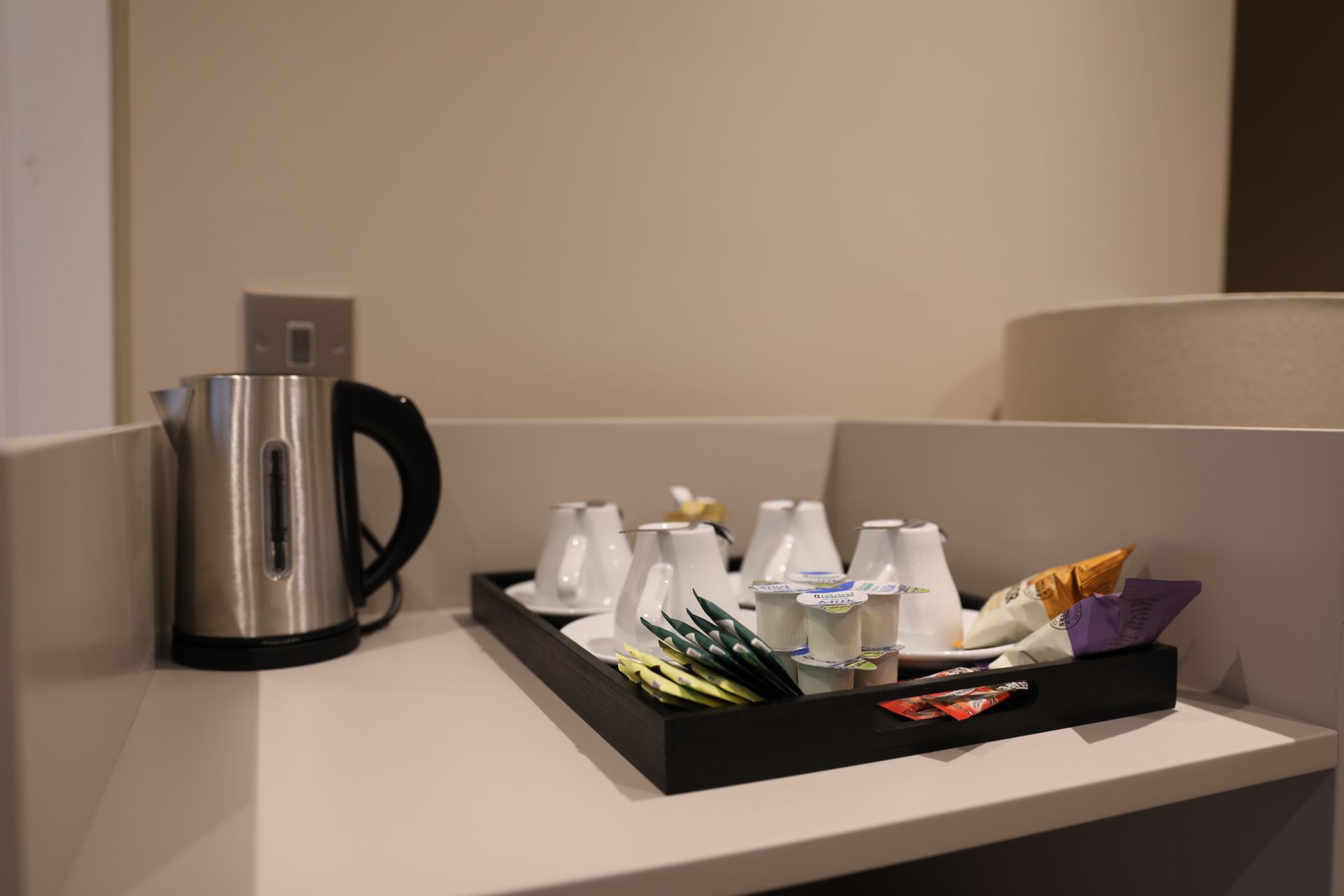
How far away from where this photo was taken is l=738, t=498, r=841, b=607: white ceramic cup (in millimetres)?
823

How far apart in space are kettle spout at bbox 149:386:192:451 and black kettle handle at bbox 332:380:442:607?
0.11 m

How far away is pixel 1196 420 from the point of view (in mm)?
890

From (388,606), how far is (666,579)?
39 cm

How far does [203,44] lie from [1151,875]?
1106 mm

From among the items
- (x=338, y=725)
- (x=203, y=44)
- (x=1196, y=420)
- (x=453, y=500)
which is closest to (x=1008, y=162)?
(x=1196, y=420)

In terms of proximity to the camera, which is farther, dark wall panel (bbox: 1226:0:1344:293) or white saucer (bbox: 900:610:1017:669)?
dark wall panel (bbox: 1226:0:1344:293)

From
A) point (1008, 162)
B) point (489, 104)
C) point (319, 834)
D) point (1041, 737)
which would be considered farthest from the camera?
point (1008, 162)

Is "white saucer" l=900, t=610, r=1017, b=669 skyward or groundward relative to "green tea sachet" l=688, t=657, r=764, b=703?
groundward

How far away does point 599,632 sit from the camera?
2.48 feet

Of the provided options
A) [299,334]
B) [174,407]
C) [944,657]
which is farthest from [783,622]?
[299,334]

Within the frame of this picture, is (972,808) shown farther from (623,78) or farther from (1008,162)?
(1008,162)

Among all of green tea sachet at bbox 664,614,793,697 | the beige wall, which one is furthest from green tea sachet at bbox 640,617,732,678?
the beige wall

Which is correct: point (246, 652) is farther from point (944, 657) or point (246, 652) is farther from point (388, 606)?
point (944, 657)

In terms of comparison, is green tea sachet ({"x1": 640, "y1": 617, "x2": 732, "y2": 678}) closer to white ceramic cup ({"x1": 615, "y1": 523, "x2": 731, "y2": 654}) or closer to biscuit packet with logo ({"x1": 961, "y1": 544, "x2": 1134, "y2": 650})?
white ceramic cup ({"x1": 615, "y1": 523, "x2": 731, "y2": 654})
